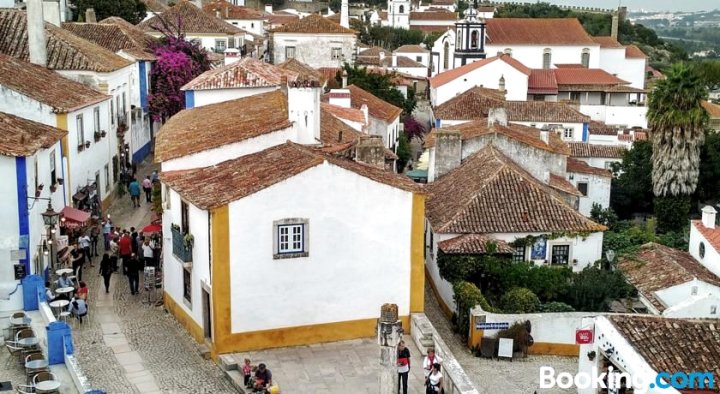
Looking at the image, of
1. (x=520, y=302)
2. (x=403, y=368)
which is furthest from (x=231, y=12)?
(x=403, y=368)

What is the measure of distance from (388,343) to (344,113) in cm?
1991

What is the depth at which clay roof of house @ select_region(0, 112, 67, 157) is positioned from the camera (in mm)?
21000

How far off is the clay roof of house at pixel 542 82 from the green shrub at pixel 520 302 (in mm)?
46575

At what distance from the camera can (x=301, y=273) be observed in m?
19.4

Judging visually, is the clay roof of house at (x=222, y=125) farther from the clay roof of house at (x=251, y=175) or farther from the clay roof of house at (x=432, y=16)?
the clay roof of house at (x=432, y=16)

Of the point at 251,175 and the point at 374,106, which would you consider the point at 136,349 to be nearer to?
the point at 251,175

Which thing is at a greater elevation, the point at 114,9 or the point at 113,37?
the point at 114,9

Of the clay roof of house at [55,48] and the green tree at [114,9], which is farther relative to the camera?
the green tree at [114,9]

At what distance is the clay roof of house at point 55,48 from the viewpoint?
33.7 meters

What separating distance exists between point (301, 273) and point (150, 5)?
70332 millimetres

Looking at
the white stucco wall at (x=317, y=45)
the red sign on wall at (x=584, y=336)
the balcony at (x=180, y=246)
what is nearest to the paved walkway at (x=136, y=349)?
the balcony at (x=180, y=246)

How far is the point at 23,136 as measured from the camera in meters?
22.2

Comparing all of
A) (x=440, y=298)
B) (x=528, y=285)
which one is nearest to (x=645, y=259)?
(x=528, y=285)

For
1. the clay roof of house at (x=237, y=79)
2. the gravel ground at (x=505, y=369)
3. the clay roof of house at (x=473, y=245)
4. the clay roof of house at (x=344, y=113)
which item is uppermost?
the clay roof of house at (x=237, y=79)
